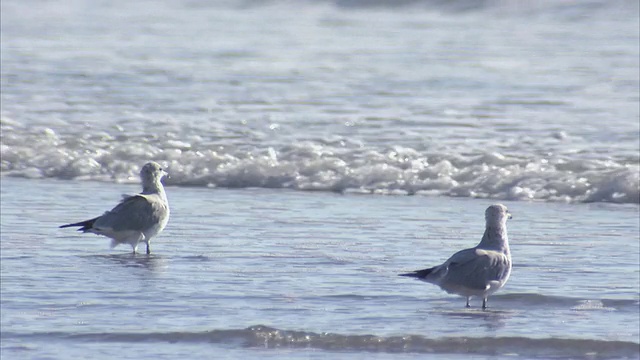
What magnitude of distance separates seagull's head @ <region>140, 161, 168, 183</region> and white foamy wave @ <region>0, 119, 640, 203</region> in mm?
2572

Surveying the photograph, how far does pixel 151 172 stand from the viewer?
9.53 m

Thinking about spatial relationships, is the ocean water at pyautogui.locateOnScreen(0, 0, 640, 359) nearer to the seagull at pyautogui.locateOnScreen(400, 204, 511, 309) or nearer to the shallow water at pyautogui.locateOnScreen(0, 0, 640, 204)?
the shallow water at pyautogui.locateOnScreen(0, 0, 640, 204)

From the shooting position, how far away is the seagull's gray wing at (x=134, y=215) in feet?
29.5

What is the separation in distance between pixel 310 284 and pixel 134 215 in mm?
1653

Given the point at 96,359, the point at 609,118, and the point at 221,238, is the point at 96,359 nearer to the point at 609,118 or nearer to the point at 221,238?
A: the point at 221,238

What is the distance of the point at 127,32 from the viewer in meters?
24.1

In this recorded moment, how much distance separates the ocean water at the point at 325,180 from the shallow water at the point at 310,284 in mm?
22

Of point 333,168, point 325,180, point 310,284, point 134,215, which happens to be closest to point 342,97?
point 333,168

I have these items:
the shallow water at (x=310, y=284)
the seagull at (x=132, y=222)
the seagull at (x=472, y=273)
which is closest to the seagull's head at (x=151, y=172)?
the seagull at (x=132, y=222)

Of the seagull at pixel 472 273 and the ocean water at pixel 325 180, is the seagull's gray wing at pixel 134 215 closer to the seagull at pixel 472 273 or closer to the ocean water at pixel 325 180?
the ocean water at pixel 325 180

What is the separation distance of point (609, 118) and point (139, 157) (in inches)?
192

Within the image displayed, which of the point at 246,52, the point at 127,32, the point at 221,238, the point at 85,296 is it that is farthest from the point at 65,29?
Result: the point at 85,296

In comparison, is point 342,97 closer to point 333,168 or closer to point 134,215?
point 333,168

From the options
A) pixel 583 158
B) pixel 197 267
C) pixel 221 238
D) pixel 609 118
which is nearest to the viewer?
pixel 197 267
